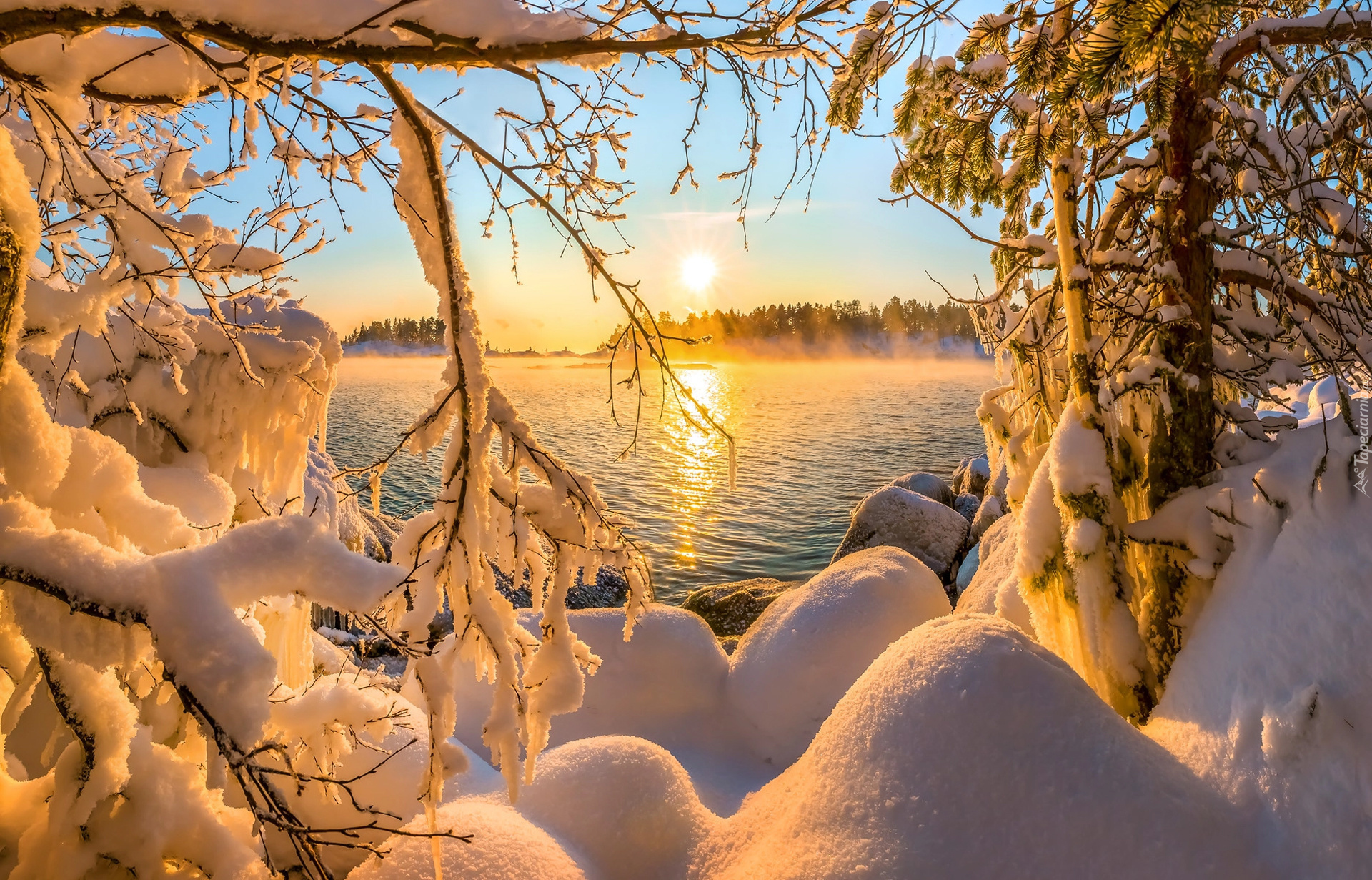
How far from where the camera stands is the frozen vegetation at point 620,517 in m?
1.83

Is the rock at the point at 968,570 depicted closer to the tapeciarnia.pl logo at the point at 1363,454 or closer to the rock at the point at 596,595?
the rock at the point at 596,595

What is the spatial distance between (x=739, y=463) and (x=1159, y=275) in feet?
24.5

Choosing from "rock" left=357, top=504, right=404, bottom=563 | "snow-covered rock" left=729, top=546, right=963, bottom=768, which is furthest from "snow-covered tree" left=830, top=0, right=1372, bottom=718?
"rock" left=357, top=504, right=404, bottom=563

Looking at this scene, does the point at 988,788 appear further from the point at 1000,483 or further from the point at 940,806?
the point at 1000,483

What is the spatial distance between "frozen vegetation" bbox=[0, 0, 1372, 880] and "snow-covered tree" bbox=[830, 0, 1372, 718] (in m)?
0.03

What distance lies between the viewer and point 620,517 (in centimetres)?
230

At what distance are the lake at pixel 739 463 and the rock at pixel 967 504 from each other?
3605mm

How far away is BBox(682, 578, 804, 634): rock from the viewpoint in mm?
10734

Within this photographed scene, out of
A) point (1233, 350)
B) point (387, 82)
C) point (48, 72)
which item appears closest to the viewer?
point (387, 82)

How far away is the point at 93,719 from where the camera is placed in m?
1.99

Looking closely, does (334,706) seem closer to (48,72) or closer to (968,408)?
(48,72)

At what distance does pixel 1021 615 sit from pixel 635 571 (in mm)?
4500

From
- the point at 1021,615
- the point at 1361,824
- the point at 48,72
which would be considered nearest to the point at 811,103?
the point at 48,72

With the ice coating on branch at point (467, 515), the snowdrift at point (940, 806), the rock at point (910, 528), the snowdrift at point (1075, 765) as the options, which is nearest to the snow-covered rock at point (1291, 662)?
the snowdrift at point (1075, 765)
